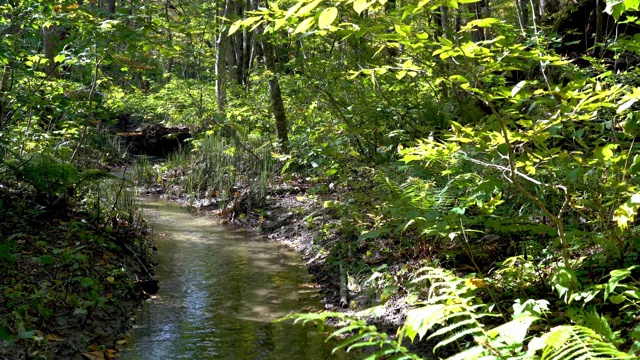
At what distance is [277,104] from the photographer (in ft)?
33.0

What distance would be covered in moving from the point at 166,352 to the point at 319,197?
162 inches

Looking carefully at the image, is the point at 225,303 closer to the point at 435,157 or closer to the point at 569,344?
the point at 435,157

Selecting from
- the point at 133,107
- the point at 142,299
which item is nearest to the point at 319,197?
the point at 142,299

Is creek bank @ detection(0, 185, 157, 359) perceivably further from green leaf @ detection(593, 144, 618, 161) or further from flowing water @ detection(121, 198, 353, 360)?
green leaf @ detection(593, 144, 618, 161)

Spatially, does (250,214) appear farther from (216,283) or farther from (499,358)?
(499,358)

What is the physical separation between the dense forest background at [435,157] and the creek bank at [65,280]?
8 centimetres

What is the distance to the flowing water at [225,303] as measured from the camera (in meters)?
4.20

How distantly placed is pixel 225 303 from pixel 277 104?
18.1 feet

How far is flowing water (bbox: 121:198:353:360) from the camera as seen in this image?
4.20 meters

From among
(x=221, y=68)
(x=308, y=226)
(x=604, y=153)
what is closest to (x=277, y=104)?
(x=308, y=226)

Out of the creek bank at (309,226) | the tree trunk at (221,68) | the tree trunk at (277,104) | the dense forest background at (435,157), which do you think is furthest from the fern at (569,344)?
the tree trunk at (221,68)

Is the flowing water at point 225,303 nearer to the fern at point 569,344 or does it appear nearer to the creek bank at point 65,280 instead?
the creek bank at point 65,280

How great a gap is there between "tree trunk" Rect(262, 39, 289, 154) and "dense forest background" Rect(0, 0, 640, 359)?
0.10 ft

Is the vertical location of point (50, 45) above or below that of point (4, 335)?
above
